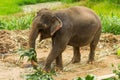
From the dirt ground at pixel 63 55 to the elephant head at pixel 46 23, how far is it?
0.72 meters

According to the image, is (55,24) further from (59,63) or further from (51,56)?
(59,63)

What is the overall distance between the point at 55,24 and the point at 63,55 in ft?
5.70

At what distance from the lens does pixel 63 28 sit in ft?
27.7

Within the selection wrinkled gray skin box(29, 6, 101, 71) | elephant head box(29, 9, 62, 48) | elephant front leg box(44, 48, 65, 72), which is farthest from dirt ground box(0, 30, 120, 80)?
elephant head box(29, 9, 62, 48)

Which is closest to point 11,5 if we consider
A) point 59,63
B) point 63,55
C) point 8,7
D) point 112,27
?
point 8,7

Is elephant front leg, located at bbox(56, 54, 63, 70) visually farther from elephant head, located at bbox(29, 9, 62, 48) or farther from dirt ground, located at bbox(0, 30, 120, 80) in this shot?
elephant head, located at bbox(29, 9, 62, 48)

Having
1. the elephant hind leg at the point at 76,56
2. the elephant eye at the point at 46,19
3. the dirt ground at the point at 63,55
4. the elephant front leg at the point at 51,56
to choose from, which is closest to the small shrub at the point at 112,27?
the dirt ground at the point at 63,55

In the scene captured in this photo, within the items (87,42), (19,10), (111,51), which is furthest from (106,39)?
(19,10)

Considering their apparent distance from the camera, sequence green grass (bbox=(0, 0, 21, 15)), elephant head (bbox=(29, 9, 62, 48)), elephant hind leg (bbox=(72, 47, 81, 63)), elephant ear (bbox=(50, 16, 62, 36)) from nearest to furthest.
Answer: elephant head (bbox=(29, 9, 62, 48))
elephant ear (bbox=(50, 16, 62, 36))
elephant hind leg (bbox=(72, 47, 81, 63))
green grass (bbox=(0, 0, 21, 15))

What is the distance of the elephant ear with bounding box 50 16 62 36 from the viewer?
829 centimetres

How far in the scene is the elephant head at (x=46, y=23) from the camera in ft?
26.9

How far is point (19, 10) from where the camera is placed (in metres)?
18.4

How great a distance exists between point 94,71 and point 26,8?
1088cm

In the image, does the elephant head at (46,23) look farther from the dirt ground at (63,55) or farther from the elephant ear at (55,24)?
the dirt ground at (63,55)
